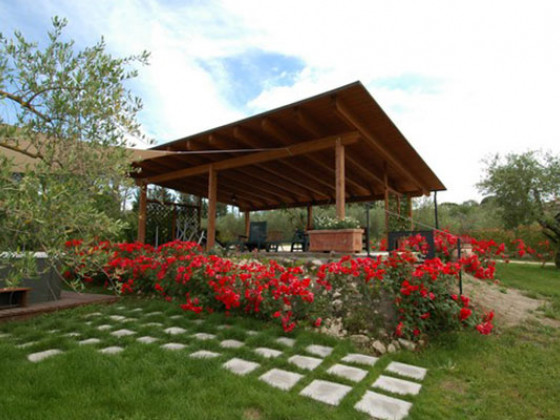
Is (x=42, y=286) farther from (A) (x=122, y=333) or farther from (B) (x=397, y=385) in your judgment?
(B) (x=397, y=385)

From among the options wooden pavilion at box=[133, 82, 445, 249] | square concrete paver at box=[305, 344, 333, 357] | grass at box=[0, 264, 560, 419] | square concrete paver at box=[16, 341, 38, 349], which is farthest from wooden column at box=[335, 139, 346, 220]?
square concrete paver at box=[16, 341, 38, 349]

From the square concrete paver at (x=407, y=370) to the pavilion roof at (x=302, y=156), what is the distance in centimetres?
339

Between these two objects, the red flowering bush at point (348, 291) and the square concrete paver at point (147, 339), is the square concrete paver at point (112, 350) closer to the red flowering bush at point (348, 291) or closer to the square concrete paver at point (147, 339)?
the square concrete paver at point (147, 339)

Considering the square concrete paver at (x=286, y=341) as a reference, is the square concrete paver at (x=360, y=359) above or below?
below

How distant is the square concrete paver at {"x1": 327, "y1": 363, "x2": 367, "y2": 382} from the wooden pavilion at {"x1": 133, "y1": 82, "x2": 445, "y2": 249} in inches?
74.8

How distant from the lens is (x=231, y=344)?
Answer: 8.78 ft

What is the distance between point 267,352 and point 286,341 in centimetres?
30

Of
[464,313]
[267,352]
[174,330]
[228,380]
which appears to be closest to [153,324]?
[174,330]

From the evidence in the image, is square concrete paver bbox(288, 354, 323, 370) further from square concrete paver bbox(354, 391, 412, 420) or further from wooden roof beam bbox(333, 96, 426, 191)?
wooden roof beam bbox(333, 96, 426, 191)

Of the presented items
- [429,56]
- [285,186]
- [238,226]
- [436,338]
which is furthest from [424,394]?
[238,226]

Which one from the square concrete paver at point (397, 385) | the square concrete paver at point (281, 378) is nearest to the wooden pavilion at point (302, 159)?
the square concrete paver at point (281, 378)

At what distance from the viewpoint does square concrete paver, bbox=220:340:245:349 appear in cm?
260

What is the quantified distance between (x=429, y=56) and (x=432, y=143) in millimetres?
11096

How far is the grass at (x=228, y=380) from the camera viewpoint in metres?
1.64
